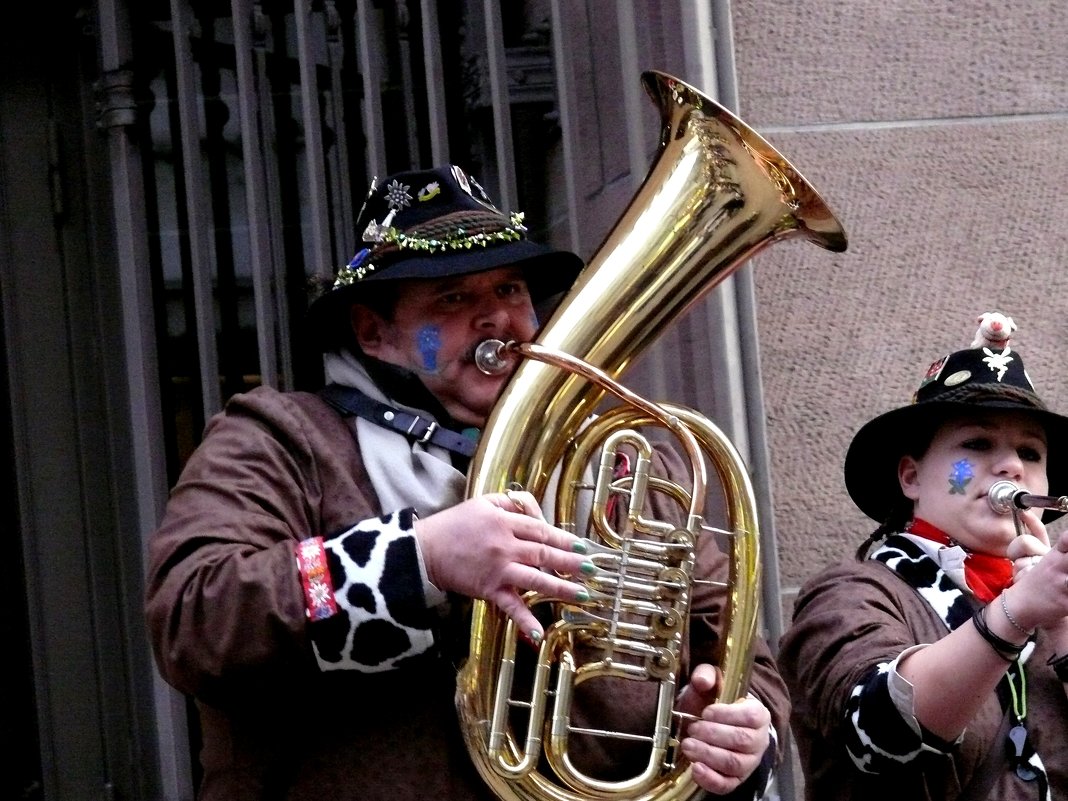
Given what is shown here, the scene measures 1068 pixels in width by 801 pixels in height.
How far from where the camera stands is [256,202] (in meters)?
4.29

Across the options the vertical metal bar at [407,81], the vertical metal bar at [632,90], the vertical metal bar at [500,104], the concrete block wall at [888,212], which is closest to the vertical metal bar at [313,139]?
the vertical metal bar at [407,81]

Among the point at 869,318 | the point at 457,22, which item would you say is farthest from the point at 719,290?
the point at 457,22

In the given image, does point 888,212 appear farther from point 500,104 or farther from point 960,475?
point 960,475

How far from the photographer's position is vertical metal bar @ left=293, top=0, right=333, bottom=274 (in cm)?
427

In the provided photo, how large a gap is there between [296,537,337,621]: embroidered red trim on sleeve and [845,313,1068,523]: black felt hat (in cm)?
109

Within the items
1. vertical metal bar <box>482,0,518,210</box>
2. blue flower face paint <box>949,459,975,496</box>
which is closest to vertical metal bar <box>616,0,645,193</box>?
vertical metal bar <box>482,0,518,210</box>

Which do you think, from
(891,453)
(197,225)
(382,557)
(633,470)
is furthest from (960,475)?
(197,225)

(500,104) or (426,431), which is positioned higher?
(500,104)

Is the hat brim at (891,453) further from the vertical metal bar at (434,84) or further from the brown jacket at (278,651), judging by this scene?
the vertical metal bar at (434,84)

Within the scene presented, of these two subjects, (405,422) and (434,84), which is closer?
(405,422)

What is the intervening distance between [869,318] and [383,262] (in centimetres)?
150

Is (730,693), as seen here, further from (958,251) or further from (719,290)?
(958,251)

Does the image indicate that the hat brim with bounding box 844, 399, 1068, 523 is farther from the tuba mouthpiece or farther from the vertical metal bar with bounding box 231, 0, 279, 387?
the vertical metal bar with bounding box 231, 0, 279, 387

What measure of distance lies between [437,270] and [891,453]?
928 millimetres
